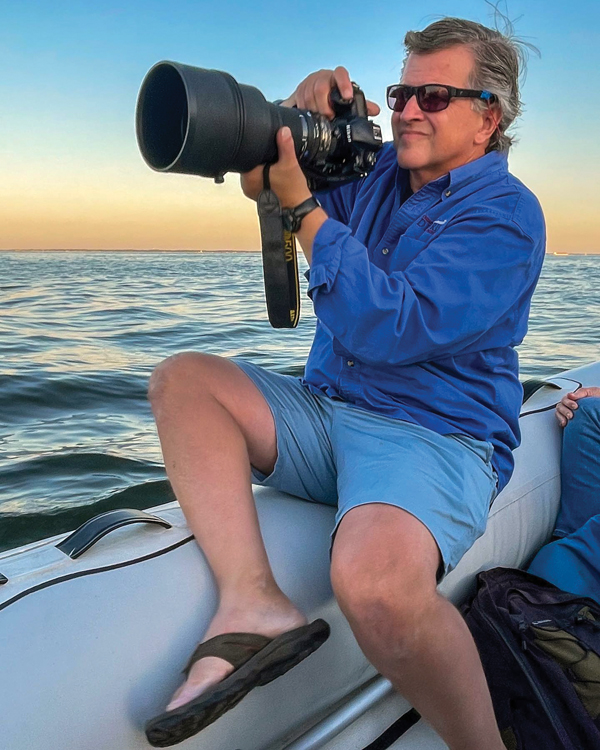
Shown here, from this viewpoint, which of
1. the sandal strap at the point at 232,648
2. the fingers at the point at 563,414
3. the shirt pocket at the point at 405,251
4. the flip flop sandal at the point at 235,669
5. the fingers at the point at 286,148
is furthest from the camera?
the fingers at the point at 563,414

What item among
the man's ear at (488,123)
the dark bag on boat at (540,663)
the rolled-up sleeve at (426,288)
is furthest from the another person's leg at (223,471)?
the man's ear at (488,123)

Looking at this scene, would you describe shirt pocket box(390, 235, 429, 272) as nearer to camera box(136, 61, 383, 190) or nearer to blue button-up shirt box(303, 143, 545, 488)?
blue button-up shirt box(303, 143, 545, 488)

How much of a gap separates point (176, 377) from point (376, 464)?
0.40 metres

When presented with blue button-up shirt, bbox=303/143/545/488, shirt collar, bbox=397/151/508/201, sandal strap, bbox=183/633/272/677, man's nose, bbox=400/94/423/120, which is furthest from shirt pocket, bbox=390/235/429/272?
sandal strap, bbox=183/633/272/677

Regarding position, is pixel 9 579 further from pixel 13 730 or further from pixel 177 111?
pixel 177 111

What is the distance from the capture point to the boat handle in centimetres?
123

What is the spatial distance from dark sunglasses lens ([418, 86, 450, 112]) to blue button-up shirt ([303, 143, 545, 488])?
0.13m

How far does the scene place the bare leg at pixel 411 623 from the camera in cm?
112

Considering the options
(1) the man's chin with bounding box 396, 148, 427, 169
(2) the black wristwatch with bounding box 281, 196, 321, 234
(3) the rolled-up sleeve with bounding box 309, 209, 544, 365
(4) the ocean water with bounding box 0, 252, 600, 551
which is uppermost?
(1) the man's chin with bounding box 396, 148, 427, 169

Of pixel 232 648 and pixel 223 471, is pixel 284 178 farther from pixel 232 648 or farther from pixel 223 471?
pixel 232 648

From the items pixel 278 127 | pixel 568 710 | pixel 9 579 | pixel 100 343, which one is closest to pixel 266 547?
pixel 9 579

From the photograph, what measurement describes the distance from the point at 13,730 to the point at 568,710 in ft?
3.15

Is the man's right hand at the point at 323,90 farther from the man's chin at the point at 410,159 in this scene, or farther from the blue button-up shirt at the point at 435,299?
the blue button-up shirt at the point at 435,299

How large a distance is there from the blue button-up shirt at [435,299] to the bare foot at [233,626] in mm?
441
